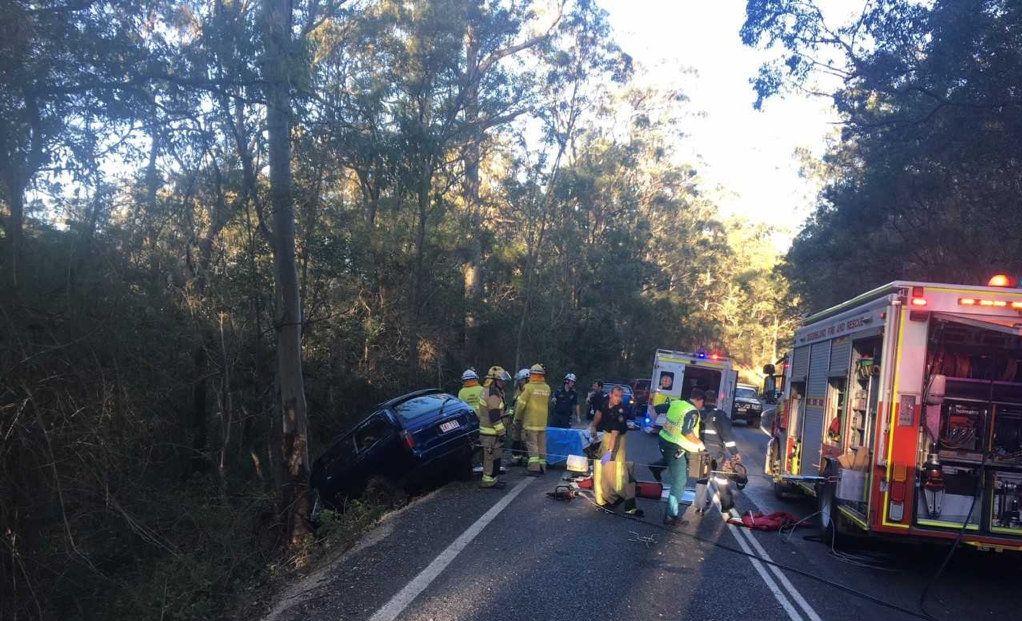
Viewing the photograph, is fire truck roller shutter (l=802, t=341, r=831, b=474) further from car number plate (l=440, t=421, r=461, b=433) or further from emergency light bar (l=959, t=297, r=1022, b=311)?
car number plate (l=440, t=421, r=461, b=433)

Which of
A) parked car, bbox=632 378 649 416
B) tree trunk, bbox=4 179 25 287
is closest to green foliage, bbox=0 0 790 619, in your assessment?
tree trunk, bbox=4 179 25 287

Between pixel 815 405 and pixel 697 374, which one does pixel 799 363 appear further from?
pixel 697 374

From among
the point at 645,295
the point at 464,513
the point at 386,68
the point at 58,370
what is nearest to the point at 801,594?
the point at 464,513

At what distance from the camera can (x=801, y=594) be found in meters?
→ 6.80

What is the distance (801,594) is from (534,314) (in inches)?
1192

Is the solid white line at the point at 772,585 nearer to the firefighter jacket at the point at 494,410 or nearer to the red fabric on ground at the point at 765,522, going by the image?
the red fabric on ground at the point at 765,522

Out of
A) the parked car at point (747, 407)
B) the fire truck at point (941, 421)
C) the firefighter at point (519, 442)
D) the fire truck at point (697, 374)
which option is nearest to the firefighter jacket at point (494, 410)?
the firefighter at point (519, 442)

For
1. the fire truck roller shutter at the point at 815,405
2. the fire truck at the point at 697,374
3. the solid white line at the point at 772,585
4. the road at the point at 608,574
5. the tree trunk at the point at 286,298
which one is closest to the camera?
the road at the point at 608,574

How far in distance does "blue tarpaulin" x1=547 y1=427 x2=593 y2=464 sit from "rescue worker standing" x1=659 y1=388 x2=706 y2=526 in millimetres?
3920

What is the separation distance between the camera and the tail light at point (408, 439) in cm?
1088

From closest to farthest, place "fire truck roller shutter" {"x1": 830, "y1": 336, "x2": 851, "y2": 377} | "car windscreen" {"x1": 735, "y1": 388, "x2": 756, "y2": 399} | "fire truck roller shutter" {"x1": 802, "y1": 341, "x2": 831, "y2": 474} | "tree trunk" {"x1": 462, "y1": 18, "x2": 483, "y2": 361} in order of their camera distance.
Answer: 1. "fire truck roller shutter" {"x1": 830, "y1": 336, "x2": 851, "y2": 377}
2. "fire truck roller shutter" {"x1": 802, "y1": 341, "x2": 831, "y2": 474}
3. "tree trunk" {"x1": 462, "y1": 18, "x2": 483, "y2": 361}
4. "car windscreen" {"x1": 735, "y1": 388, "x2": 756, "y2": 399}

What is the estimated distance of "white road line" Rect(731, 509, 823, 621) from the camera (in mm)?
6295

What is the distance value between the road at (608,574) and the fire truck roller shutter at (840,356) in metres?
1.91

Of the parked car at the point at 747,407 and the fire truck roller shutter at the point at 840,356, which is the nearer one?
the fire truck roller shutter at the point at 840,356
